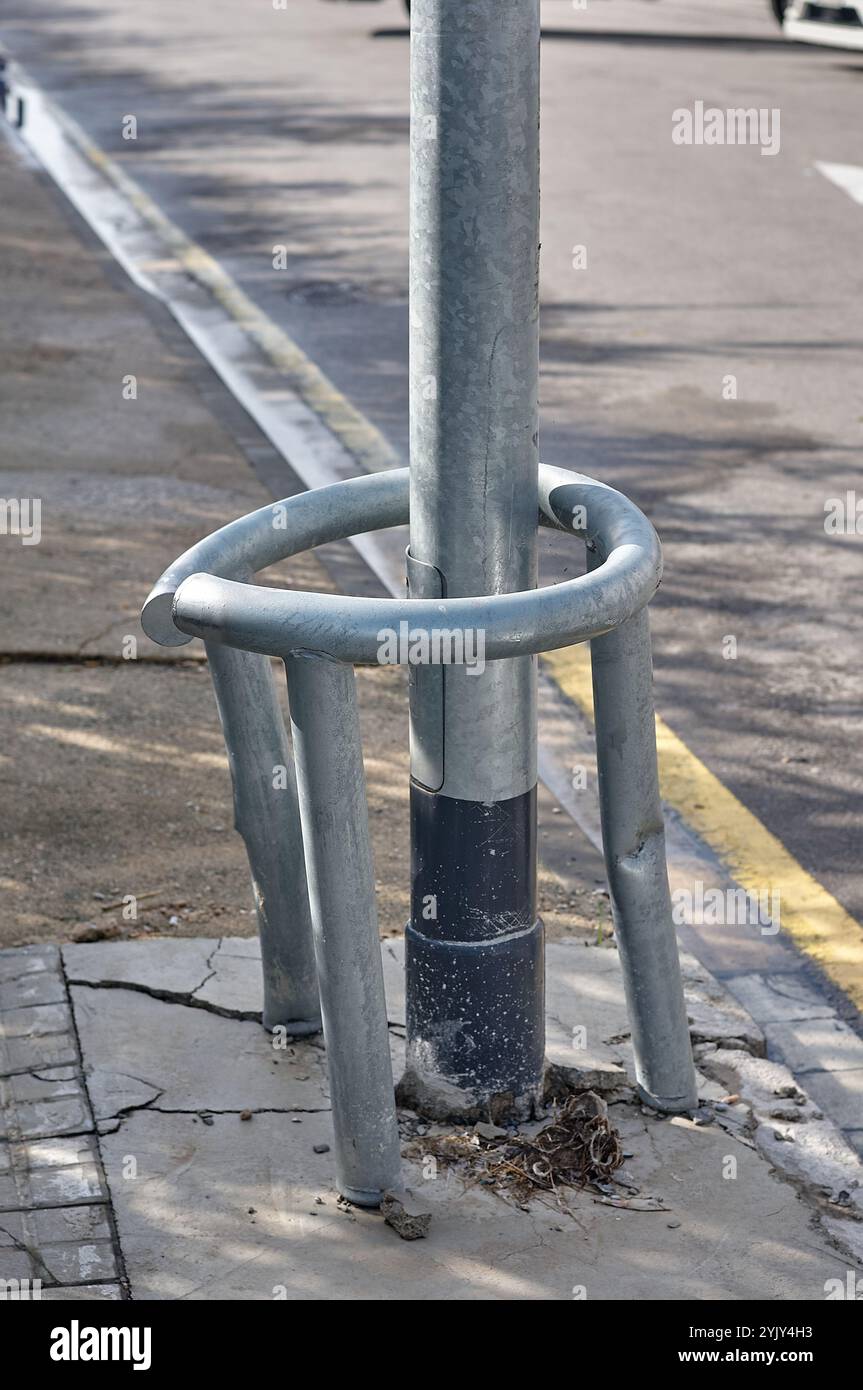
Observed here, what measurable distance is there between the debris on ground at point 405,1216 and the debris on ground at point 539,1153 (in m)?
0.15

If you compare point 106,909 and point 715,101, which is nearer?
point 106,909

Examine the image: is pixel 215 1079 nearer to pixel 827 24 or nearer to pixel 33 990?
pixel 33 990

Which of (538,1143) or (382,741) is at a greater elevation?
(382,741)

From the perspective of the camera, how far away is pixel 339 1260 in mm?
3178

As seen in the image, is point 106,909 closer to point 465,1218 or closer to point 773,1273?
point 465,1218

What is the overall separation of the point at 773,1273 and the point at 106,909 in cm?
195

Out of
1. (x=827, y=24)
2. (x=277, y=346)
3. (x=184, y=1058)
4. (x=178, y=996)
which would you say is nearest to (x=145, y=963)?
(x=178, y=996)

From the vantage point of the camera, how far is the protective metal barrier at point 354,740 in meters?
2.97

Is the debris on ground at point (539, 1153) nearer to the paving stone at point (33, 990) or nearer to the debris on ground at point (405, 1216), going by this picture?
the debris on ground at point (405, 1216)

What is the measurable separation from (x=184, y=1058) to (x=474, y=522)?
1363 mm

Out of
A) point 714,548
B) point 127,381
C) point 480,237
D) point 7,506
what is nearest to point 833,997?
point 480,237

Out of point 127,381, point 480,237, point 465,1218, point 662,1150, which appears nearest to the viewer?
point 480,237

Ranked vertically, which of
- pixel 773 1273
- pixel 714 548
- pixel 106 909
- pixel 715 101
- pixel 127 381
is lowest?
pixel 773 1273

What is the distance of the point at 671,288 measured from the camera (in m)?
10.7
